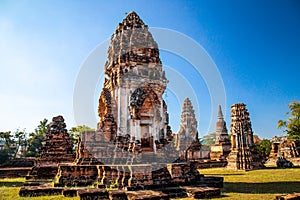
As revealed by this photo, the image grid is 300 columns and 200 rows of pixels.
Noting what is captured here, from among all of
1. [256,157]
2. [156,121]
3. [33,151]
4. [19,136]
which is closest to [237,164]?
[256,157]

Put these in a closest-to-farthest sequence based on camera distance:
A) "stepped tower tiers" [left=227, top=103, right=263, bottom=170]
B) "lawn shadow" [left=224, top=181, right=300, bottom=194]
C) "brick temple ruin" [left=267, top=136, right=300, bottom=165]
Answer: "lawn shadow" [left=224, top=181, right=300, bottom=194], "stepped tower tiers" [left=227, top=103, right=263, bottom=170], "brick temple ruin" [left=267, top=136, right=300, bottom=165]

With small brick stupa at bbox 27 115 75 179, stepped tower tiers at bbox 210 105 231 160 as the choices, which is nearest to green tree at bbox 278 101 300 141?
stepped tower tiers at bbox 210 105 231 160

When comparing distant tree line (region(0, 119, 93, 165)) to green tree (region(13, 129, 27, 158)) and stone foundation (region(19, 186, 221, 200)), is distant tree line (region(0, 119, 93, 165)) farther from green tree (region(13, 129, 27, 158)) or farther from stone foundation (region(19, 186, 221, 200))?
stone foundation (region(19, 186, 221, 200))

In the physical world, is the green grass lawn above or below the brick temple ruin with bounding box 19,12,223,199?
below

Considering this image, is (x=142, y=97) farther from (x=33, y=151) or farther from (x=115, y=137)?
(x=33, y=151)

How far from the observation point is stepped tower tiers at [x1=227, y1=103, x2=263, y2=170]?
2163cm

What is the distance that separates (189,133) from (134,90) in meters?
21.0

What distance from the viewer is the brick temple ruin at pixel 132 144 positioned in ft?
31.0

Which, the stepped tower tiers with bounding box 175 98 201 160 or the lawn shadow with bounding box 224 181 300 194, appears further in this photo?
the stepped tower tiers with bounding box 175 98 201 160

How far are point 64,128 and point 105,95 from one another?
17.6 ft

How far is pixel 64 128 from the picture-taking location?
721 inches

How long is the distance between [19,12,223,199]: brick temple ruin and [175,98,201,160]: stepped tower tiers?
1761 centimetres

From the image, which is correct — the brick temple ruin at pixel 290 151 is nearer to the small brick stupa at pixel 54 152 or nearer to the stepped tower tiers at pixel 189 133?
the stepped tower tiers at pixel 189 133

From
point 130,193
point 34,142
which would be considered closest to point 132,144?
point 130,193
